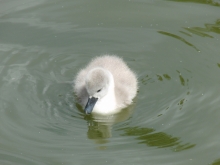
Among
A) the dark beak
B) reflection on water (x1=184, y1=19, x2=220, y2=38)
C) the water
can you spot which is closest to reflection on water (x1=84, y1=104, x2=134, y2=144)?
the water

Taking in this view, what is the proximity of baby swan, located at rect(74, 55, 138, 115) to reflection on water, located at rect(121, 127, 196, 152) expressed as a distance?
400mm

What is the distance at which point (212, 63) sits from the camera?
582cm

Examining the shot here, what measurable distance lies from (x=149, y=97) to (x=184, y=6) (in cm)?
200

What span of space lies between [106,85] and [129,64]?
2.86 ft

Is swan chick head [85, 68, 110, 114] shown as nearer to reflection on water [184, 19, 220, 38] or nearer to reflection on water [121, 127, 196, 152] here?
reflection on water [121, 127, 196, 152]

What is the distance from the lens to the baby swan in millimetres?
5000

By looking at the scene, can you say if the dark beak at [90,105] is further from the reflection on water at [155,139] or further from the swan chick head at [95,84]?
the reflection on water at [155,139]

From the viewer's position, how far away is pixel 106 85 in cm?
511

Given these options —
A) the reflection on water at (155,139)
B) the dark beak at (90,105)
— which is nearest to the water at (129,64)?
the reflection on water at (155,139)

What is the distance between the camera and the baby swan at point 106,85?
500cm

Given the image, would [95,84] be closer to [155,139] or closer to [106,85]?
[106,85]

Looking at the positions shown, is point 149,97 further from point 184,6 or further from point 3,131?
point 184,6

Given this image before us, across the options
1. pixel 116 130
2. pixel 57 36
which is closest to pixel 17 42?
pixel 57 36

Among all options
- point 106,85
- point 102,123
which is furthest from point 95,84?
point 102,123
